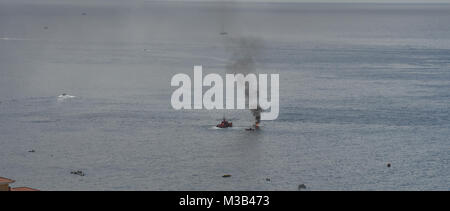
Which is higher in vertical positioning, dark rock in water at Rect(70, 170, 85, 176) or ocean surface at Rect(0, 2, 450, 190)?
ocean surface at Rect(0, 2, 450, 190)

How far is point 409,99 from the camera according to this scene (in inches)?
6944

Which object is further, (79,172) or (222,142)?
(222,142)

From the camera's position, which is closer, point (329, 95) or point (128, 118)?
point (128, 118)

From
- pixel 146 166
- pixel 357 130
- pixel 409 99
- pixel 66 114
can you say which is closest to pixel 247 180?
pixel 146 166

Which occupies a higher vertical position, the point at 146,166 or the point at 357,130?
the point at 357,130

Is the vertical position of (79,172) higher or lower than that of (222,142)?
lower

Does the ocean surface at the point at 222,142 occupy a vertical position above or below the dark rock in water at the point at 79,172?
above

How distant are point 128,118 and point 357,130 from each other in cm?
4525
